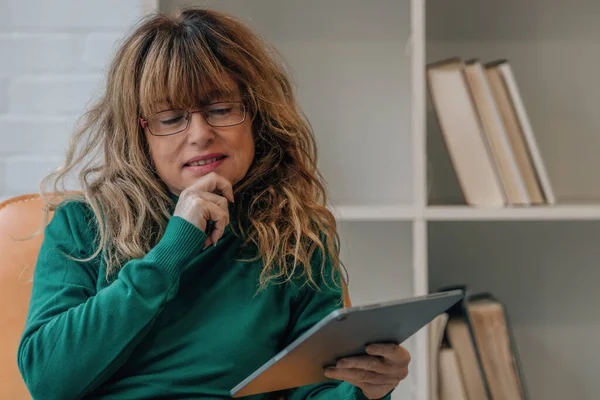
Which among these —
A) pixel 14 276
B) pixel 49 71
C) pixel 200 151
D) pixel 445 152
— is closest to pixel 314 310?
pixel 200 151

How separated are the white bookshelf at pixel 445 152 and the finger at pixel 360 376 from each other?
31.2 inches

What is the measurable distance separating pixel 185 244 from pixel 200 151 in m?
0.13

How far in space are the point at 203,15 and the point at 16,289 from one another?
1.62 ft

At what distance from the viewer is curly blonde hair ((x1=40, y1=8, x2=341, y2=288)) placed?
108cm

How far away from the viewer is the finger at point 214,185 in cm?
106

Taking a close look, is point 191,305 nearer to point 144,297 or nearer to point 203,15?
point 144,297

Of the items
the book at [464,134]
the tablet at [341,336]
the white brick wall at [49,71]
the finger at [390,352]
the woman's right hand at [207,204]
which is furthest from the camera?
the white brick wall at [49,71]

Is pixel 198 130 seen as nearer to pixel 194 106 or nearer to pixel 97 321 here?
pixel 194 106

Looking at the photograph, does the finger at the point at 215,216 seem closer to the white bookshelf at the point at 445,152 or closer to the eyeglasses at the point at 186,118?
the eyeglasses at the point at 186,118

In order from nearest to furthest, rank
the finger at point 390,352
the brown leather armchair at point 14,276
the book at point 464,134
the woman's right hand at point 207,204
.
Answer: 1. the finger at point 390,352
2. the woman's right hand at point 207,204
3. the brown leather armchair at point 14,276
4. the book at point 464,134

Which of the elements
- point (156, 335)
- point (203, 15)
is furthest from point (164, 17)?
point (156, 335)

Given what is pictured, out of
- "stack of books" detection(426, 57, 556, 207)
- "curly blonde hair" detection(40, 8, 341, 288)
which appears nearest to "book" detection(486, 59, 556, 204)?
"stack of books" detection(426, 57, 556, 207)

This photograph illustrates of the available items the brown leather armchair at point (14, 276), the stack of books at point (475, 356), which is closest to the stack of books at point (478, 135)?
the stack of books at point (475, 356)

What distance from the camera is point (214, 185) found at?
3.52 feet
